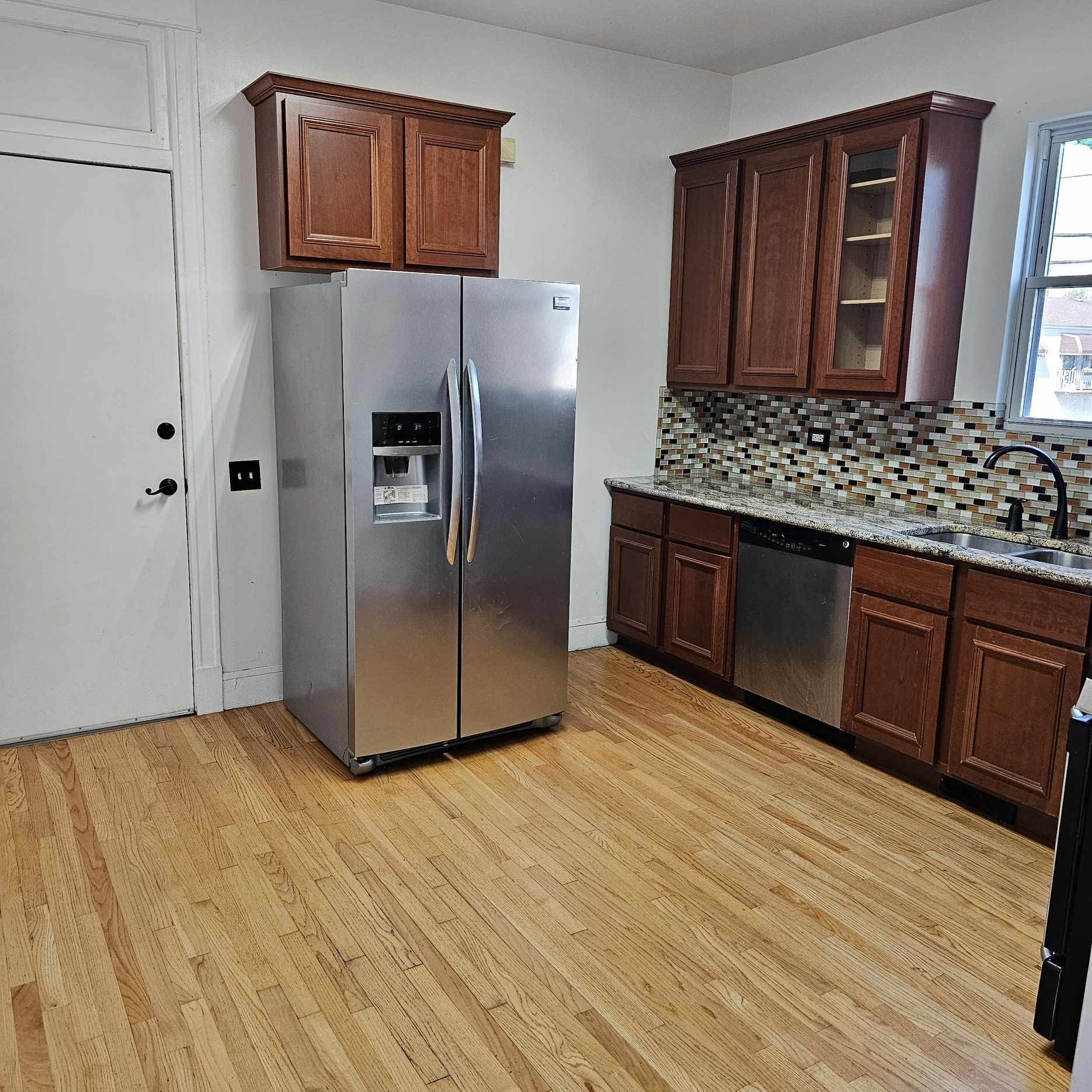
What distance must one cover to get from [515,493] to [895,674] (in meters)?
1.48

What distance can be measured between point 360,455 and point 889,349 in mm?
1969

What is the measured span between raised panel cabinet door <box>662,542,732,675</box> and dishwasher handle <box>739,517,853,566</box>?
19 cm

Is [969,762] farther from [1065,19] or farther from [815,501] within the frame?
[1065,19]

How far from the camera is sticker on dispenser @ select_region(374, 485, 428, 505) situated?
326 cm

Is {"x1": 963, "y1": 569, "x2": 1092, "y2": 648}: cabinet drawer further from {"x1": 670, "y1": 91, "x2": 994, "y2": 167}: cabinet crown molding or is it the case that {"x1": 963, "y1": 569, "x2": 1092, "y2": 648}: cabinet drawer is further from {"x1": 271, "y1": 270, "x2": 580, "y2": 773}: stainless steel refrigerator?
{"x1": 670, "y1": 91, "x2": 994, "y2": 167}: cabinet crown molding

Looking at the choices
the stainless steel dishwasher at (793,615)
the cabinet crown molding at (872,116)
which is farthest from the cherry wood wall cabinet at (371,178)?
the stainless steel dishwasher at (793,615)

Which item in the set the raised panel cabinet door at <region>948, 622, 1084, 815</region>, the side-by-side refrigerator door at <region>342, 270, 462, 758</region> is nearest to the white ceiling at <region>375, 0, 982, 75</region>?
the side-by-side refrigerator door at <region>342, 270, 462, 758</region>

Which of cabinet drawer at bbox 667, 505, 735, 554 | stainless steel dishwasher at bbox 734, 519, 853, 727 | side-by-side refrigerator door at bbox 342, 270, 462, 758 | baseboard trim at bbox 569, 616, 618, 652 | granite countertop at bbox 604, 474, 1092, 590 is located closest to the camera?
granite countertop at bbox 604, 474, 1092, 590

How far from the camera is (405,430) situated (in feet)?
10.7

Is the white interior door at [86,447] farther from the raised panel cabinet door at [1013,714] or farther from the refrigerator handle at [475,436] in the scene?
the raised panel cabinet door at [1013,714]

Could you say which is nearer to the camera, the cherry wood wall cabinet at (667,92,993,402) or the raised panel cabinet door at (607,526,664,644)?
the cherry wood wall cabinet at (667,92,993,402)

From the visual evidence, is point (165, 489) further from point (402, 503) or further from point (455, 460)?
point (455, 460)

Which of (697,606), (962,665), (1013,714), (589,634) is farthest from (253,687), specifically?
(1013,714)

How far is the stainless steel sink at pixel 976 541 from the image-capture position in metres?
3.35
